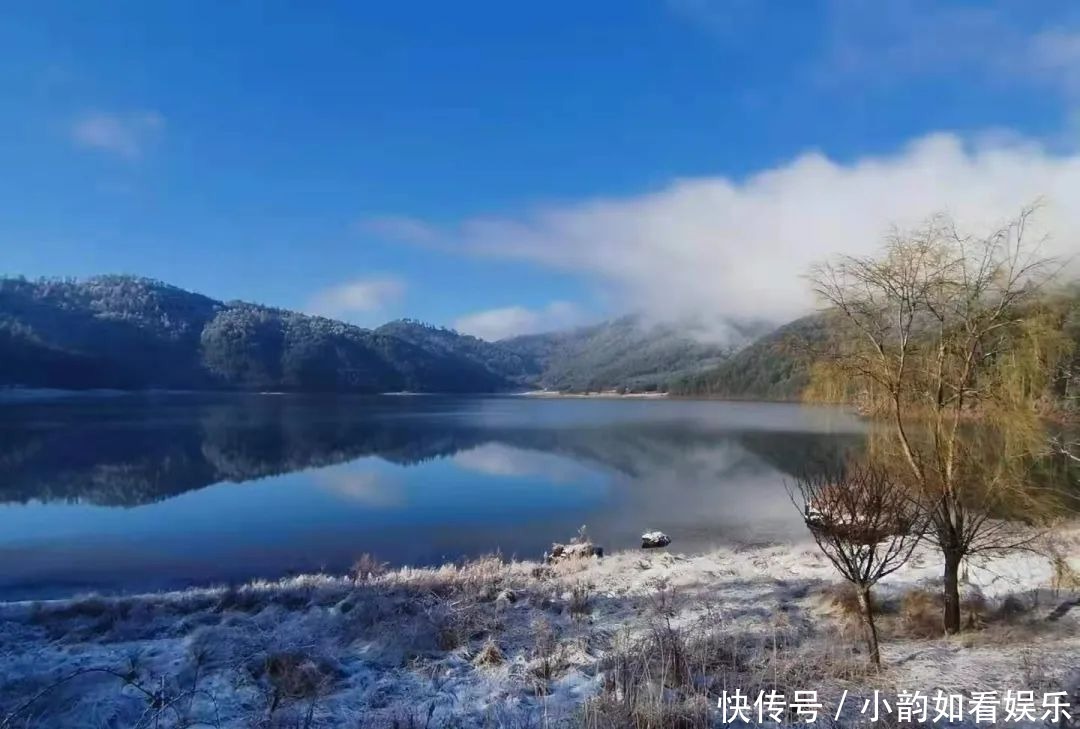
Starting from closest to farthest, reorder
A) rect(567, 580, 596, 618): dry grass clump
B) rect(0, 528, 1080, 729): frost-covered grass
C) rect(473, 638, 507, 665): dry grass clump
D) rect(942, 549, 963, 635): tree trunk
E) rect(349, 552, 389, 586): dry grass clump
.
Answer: rect(0, 528, 1080, 729): frost-covered grass
rect(473, 638, 507, 665): dry grass clump
rect(942, 549, 963, 635): tree trunk
rect(567, 580, 596, 618): dry grass clump
rect(349, 552, 389, 586): dry grass clump

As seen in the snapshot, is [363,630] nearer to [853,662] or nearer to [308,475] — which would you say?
[853,662]

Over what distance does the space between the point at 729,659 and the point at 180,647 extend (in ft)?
28.0

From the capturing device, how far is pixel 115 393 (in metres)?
153

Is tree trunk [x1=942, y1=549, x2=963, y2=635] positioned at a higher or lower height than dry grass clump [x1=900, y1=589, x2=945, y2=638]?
higher

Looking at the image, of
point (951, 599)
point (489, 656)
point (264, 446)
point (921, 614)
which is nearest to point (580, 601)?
point (489, 656)

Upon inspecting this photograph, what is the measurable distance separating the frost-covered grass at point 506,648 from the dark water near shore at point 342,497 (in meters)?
4.34

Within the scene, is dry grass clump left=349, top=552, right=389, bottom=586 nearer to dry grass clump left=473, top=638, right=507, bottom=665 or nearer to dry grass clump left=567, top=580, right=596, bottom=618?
dry grass clump left=567, top=580, right=596, bottom=618

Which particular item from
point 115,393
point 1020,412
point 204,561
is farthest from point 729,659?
point 115,393

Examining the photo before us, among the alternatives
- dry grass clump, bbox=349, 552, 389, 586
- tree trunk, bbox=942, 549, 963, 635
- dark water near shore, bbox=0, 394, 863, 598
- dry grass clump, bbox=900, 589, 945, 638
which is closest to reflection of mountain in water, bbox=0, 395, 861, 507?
dark water near shore, bbox=0, 394, 863, 598

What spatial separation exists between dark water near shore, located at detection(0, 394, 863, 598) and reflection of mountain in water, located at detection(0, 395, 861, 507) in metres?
0.26

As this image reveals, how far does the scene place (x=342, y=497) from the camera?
107 ft

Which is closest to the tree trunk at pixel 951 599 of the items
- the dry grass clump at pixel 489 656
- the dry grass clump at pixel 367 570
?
the dry grass clump at pixel 489 656

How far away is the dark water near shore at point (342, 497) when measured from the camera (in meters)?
21.6

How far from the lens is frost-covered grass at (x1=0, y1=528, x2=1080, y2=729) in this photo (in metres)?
7.21
